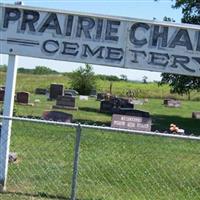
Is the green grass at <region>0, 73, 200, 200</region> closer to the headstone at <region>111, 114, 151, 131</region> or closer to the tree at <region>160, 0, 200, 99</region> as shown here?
the headstone at <region>111, 114, 151, 131</region>

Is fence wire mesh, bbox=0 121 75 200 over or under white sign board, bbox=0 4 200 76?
under

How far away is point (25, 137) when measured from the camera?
1545cm

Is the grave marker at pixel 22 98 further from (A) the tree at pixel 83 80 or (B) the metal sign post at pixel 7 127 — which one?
(B) the metal sign post at pixel 7 127

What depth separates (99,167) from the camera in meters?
12.0

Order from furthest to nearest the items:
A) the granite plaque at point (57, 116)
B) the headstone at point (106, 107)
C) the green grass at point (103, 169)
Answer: the headstone at point (106, 107), the granite plaque at point (57, 116), the green grass at point (103, 169)

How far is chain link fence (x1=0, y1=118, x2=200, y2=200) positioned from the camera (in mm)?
9172

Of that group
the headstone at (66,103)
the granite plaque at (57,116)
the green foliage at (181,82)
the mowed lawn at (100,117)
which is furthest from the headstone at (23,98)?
the granite plaque at (57,116)

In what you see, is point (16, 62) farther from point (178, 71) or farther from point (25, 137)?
point (25, 137)

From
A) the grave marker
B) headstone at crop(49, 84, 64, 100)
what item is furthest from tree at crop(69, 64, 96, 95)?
the grave marker

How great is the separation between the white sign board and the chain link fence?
54.7 inches

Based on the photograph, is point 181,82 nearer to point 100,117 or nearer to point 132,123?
point 100,117

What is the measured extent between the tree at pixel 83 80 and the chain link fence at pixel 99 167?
45021 mm

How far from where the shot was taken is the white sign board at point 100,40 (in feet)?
31.7

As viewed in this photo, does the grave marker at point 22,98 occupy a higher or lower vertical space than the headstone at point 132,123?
lower
